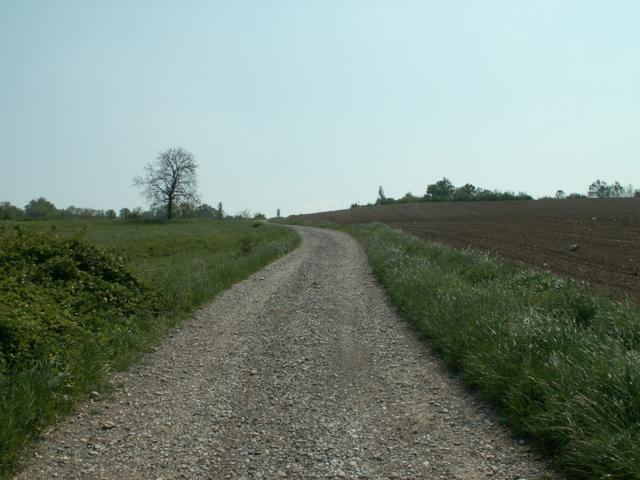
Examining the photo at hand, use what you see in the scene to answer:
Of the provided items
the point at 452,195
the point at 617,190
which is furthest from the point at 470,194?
the point at 617,190

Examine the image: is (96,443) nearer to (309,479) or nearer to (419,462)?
(309,479)

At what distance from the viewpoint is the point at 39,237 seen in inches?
408

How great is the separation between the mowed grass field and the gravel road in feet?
0.93

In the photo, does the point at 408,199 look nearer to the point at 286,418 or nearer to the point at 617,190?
the point at 617,190

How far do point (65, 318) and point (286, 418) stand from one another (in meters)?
3.99

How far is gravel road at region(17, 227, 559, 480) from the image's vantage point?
445cm

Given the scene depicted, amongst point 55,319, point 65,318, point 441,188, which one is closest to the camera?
point 55,319

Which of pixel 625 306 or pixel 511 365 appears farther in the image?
pixel 625 306

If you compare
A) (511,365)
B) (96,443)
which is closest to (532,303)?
(511,365)

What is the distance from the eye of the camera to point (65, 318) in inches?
297

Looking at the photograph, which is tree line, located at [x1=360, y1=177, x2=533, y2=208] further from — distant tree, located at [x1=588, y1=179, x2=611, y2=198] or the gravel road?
the gravel road

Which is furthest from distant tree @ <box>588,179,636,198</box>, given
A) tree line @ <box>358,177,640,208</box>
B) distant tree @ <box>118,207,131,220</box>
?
distant tree @ <box>118,207,131,220</box>

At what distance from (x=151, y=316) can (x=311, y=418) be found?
199 inches

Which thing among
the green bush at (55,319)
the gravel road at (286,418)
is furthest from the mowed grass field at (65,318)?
the gravel road at (286,418)
